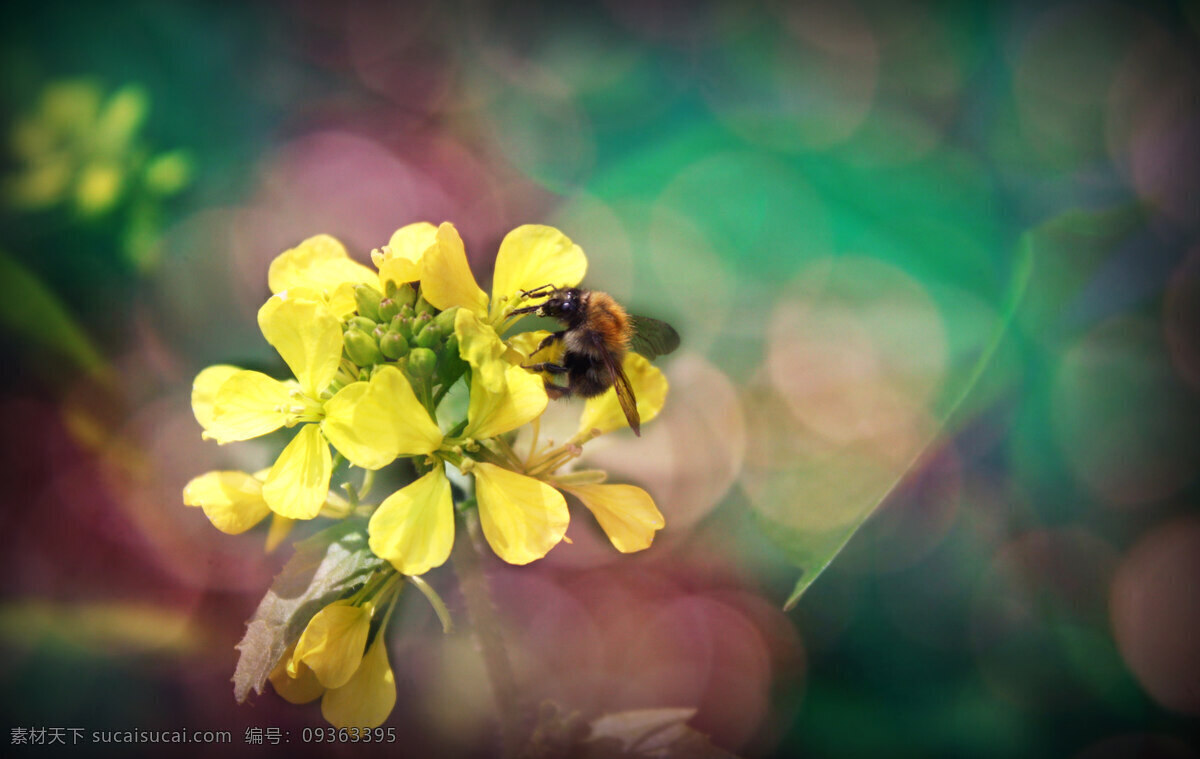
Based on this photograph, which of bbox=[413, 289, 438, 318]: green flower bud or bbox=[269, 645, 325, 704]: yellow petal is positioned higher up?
bbox=[413, 289, 438, 318]: green flower bud

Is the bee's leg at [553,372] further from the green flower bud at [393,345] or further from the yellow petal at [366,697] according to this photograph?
the yellow petal at [366,697]

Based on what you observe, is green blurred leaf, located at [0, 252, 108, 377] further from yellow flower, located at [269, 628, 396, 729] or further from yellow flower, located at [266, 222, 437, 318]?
yellow flower, located at [269, 628, 396, 729]

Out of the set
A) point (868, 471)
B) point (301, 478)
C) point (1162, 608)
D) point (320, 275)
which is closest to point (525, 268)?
point (320, 275)

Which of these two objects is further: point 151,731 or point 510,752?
point 151,731

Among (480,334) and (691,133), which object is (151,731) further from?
(691,133)

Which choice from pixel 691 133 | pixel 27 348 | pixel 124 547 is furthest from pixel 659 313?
pixel 27 348

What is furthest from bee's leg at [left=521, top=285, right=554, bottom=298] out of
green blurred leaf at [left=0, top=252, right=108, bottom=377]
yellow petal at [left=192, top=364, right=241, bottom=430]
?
green blurred leaf at [left=0, top=252, right=108, bottom=377]
